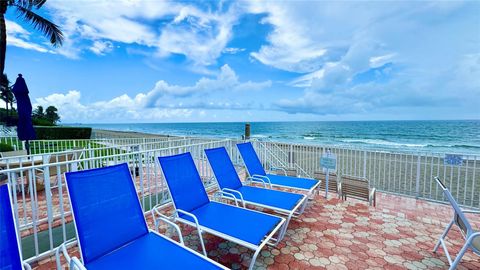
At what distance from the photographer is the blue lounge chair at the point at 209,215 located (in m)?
2.15

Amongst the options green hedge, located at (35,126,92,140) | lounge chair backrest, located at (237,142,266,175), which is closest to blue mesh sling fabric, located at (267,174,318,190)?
lounge chair backrest, located at (237,142,266,175)

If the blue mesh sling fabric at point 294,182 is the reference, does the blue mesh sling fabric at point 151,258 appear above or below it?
above

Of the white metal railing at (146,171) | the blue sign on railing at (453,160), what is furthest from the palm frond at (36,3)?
the blue sign on railing at (453,160)

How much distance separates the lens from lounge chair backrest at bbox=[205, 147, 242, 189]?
361 centimetres

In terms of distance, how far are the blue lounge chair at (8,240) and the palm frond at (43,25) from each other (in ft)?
32.3

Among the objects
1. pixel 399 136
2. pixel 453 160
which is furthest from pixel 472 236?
pixel 399 136

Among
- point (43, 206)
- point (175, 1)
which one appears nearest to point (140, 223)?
point (43, 206)

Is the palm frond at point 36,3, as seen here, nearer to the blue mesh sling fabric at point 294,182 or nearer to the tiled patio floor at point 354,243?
the tiled patio floor at point 354,243

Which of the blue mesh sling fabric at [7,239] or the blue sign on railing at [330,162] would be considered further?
the blue sign on railing at [330,162]

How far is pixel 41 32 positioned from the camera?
8062 mm

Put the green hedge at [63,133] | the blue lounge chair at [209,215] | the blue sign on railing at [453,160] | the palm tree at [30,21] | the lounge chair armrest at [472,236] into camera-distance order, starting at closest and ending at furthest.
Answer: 1. the lounge chair armrest at [472,236]
2. the blue lounge chair at [209,215]
3. the blue sign on railing at [453,160]
4. the palm tree at [30,21]
5. the green hedge at [63,133]

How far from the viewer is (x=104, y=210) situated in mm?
1926

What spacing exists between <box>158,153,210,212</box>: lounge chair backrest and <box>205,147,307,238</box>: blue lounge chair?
0.47 meters

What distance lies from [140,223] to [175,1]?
25.2ft
